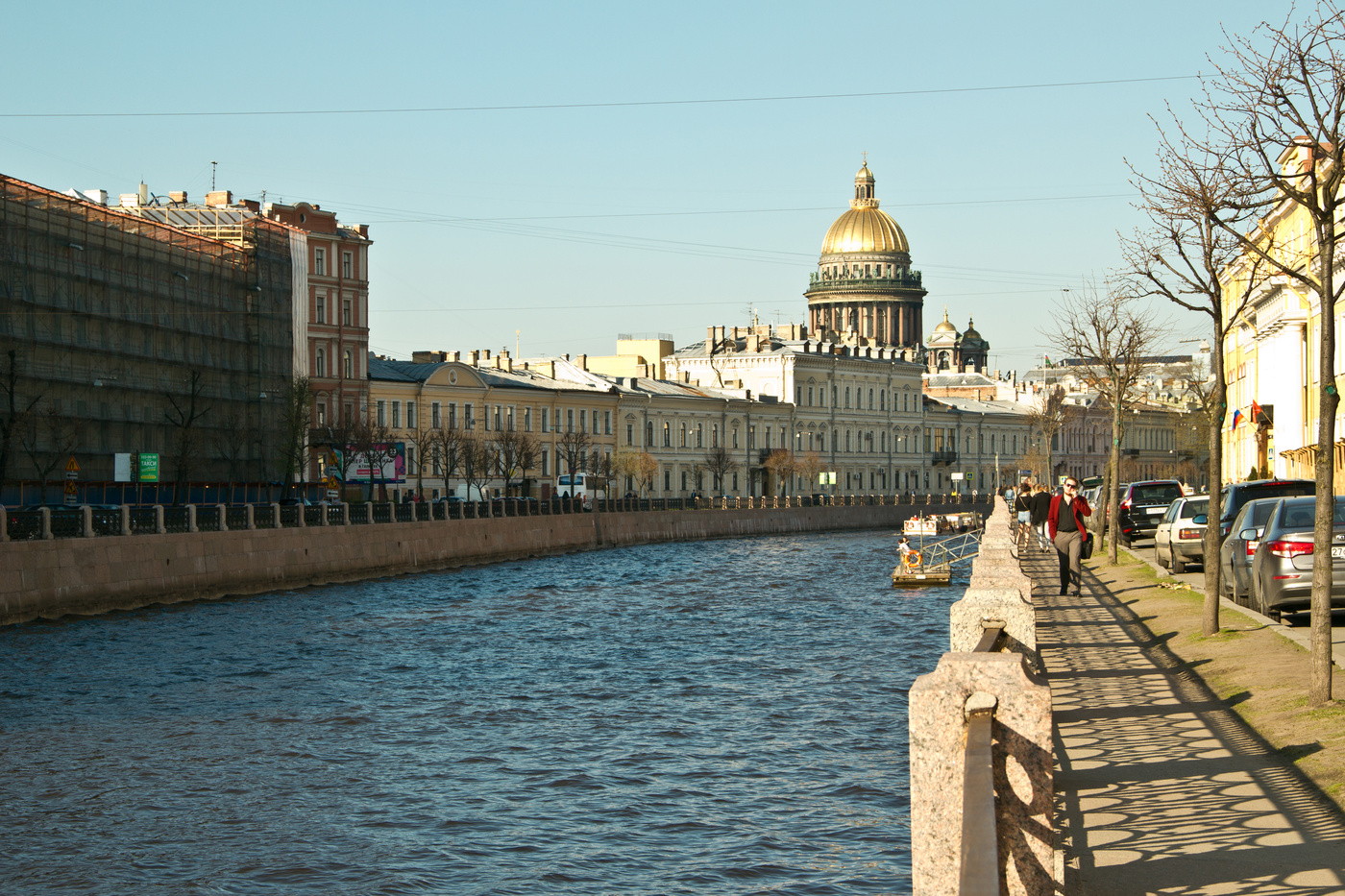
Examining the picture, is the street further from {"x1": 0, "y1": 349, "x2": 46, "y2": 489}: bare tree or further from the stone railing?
{"x1": 0, "y1": 349, "x2": 46, "y2": 489}: bare tree

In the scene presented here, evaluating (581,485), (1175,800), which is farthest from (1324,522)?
(581,485)

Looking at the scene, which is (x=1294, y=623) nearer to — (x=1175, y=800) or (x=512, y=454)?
(x=1175, y=800)

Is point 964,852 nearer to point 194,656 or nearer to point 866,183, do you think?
point 194,656

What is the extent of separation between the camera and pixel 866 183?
162 m

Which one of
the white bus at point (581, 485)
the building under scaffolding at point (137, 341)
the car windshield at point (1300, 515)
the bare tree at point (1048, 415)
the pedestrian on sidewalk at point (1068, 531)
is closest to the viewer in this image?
the car windshield at point (1300, 515)

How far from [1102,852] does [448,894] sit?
4.50m

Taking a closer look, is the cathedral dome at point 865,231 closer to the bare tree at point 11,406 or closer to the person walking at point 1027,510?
the person walking at point 1027,510

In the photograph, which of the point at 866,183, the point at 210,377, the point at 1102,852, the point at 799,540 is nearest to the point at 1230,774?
the point at 1102,852

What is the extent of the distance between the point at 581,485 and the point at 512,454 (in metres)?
5.12

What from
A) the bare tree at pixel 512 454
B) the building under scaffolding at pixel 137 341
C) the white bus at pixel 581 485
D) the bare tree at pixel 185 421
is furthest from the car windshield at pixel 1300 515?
the white bus at pixel 581 485

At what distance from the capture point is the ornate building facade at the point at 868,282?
158 metres

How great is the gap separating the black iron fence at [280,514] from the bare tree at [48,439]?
2.05 meters

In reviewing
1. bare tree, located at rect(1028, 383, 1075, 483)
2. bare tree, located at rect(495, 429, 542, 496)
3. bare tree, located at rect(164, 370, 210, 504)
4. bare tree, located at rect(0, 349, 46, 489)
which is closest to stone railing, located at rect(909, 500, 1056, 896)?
bare tree, located at rect(0, 349, 46, 489)

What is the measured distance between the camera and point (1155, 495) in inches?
1645
